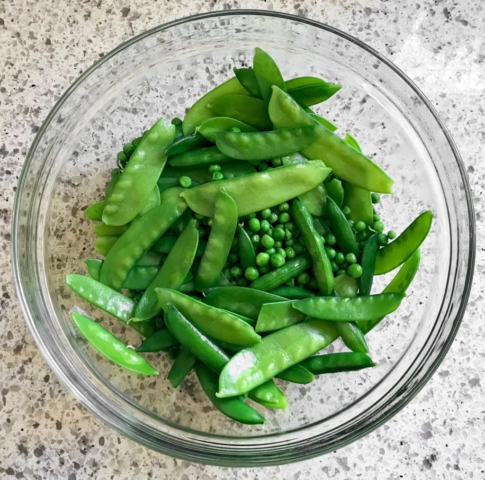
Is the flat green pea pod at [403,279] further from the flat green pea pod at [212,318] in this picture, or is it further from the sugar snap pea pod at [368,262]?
the flat green pea pod at [212,318]

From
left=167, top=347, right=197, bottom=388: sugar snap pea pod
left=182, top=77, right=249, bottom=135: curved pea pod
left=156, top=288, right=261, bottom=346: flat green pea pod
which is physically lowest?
left=167, top=347, right=197, bottom=388: sugar snap pea pod

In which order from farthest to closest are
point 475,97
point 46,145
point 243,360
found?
point 475,97
point 46,145
point 243,360

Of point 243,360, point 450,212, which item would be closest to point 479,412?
point 450,212

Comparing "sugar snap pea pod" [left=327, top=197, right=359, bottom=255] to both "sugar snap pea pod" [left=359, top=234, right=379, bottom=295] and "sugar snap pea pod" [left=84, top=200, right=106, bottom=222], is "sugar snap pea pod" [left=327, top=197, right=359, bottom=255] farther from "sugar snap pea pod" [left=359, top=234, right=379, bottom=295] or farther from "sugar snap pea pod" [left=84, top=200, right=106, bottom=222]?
"sugar snap pea pod" [left=84, top=200, right=106, bottom=222]

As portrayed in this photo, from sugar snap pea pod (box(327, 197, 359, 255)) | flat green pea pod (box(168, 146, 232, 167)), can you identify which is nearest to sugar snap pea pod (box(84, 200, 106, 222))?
flat green pea pod (box(168, 146, 232, 167))

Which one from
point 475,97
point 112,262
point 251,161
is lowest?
point 112,262

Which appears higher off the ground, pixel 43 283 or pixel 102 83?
pixel 102 83

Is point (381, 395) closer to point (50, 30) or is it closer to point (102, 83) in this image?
point (102, 83)
